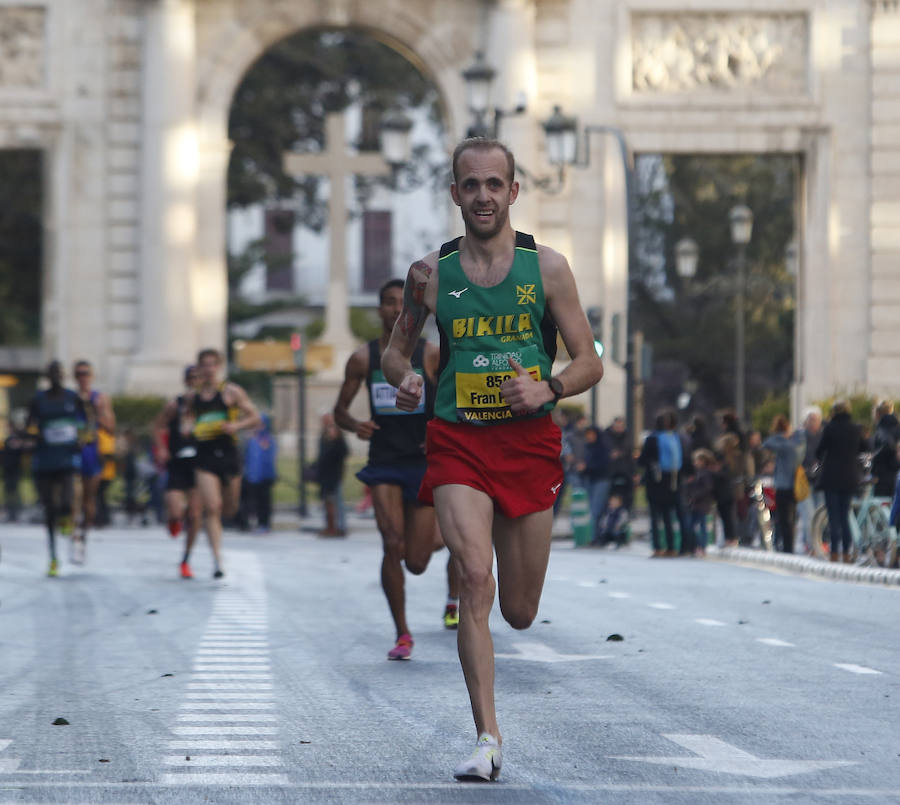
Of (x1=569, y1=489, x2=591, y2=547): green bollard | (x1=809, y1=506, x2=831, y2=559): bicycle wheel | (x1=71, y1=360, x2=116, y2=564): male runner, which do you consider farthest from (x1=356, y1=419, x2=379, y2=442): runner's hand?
(x1=569, y1=489, x2=591, y2=547): green bollard

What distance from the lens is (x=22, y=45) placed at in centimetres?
3550

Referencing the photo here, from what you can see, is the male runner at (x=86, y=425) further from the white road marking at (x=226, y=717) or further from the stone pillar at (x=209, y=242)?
the stone pillar at (x=209, y=242)

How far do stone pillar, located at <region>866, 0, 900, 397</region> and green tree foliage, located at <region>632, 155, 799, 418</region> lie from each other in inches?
889

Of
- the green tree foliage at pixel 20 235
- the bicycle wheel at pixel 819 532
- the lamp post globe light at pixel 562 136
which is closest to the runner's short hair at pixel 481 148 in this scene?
the bicycle wheel at pixel 819 532

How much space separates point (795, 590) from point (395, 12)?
2134cm

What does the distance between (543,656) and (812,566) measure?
949 centimetres

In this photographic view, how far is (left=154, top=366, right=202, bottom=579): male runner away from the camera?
54.9 ft

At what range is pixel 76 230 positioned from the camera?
3538 centimetres

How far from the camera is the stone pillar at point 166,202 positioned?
34562 mm

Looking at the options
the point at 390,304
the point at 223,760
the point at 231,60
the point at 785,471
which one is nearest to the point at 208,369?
the point at 390,304

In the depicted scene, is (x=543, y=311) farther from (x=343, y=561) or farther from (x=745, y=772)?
(x=343, y=561)

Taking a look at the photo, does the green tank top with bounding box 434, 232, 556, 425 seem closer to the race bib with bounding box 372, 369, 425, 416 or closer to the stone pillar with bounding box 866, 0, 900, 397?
the race bib with bounding box 372, 369, 425, 416

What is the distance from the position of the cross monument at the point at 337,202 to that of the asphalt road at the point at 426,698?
22131mm

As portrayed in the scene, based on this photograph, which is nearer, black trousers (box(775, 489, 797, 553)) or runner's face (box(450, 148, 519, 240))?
runner's face (box(450, 148, 519, 240))
